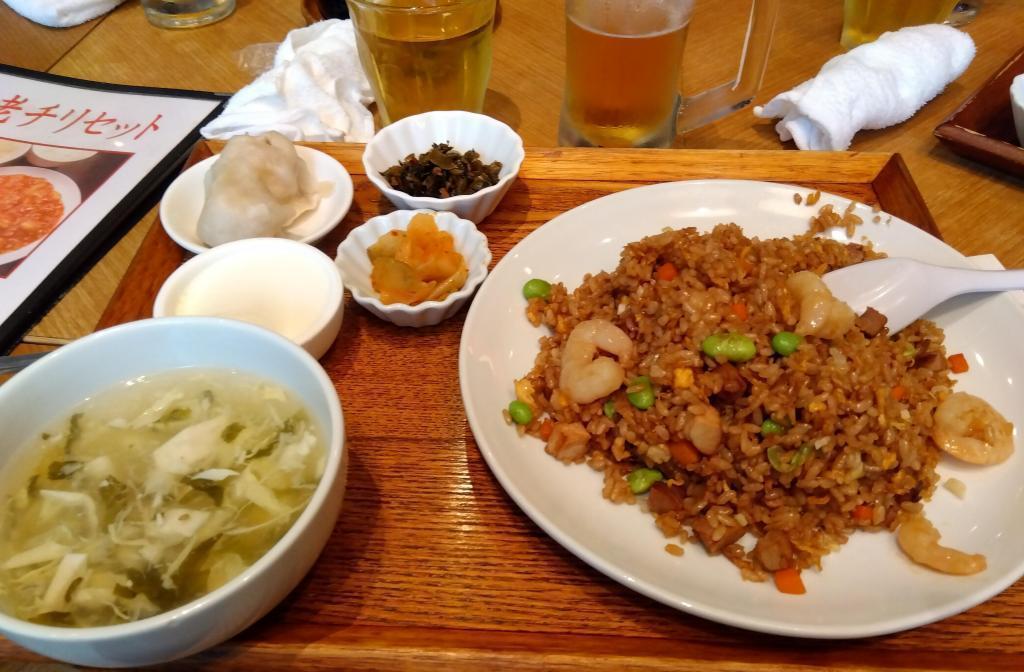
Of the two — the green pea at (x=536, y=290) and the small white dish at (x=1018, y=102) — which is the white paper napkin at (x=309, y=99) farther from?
the small white dish at (x=1018, y=102)

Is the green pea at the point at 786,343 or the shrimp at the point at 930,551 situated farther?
the green pea at the point at 786,343

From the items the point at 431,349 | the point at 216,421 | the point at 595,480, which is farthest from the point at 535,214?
the point at 216,421

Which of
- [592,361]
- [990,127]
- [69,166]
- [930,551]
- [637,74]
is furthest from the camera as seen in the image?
[69,166]

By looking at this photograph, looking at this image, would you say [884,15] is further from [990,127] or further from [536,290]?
[536,290]

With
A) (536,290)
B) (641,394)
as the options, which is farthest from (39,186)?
(641,394)

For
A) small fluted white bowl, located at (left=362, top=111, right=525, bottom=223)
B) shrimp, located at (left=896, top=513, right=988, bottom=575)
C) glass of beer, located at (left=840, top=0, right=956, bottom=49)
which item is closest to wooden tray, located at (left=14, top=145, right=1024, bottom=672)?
shrimp, located at (left=896, top=513, right=988, bottom=575)

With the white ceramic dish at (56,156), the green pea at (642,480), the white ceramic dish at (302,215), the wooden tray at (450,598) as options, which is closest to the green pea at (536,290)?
the wooden tray at (450,598)
